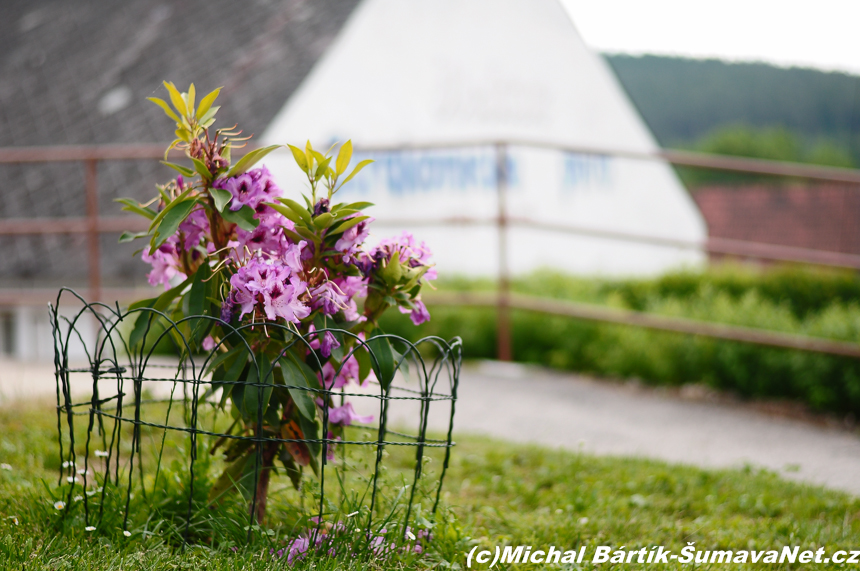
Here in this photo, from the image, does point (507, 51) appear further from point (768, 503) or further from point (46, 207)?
point (768, 503)

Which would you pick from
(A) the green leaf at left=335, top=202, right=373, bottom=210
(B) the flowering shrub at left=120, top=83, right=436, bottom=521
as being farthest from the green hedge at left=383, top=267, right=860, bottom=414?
(A) the green leaf at left=335, top=202, right=373, bottom=210

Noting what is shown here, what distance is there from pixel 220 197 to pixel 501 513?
123 cm

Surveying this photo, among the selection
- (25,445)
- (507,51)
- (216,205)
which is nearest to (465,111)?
(507,51)

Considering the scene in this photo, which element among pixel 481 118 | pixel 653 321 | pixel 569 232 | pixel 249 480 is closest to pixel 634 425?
pixel 653 321

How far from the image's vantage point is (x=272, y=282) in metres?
1.54

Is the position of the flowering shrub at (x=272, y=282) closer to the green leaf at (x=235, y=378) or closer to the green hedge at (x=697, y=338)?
the green leaf at (x=235, y=378)

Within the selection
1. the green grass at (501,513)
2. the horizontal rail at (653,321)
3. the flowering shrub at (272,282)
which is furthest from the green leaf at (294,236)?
the horizontal rail at (653,321)

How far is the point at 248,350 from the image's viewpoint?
162 cm

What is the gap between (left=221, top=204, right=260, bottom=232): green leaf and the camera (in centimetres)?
159

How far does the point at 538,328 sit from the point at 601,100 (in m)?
6.86

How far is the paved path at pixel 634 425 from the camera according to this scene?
9.86 ft

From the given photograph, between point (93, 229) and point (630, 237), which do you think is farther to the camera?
point (93, 229)

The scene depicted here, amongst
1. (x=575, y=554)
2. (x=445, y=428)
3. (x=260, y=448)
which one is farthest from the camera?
(x=445, y=428)

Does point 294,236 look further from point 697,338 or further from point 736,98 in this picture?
point 736,98
